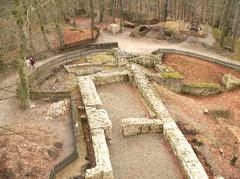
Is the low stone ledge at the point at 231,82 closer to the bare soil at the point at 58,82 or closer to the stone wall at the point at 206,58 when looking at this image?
the stone wall at the point at 206,58

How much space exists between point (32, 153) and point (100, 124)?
13.0 feet

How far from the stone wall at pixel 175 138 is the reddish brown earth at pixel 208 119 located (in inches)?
64.9

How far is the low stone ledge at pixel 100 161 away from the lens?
44.5ft

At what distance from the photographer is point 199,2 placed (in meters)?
50.1

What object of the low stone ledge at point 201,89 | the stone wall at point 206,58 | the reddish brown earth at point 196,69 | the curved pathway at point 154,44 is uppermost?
the curved pathway at point 154,44

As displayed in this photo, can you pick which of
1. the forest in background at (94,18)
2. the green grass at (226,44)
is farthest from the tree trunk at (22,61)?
the green grass at (226,44)

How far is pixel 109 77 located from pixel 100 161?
918 centimetres

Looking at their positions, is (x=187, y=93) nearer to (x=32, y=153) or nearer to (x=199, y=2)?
(x=32, y=153)

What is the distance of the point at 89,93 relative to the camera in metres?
19.8

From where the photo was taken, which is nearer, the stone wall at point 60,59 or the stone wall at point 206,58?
the stone wall at point 60,59

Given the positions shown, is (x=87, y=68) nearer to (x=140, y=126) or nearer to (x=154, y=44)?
(x=154, y=44)

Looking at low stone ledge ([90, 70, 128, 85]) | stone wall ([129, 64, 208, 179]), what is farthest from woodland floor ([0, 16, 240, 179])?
low stone ledge ([90, 70, 128, 85])

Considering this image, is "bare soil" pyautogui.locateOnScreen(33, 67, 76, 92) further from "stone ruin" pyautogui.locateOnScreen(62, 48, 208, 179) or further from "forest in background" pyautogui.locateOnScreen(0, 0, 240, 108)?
"stone ruin" pyautogui.locateOnScreen(62, 48, 208, 179)

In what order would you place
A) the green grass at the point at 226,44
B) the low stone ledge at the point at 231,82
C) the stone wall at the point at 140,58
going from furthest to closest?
the green grass at the point at 226,44, the stone wall at the point at 140,58, the low stone ledge at the point at 231,82
